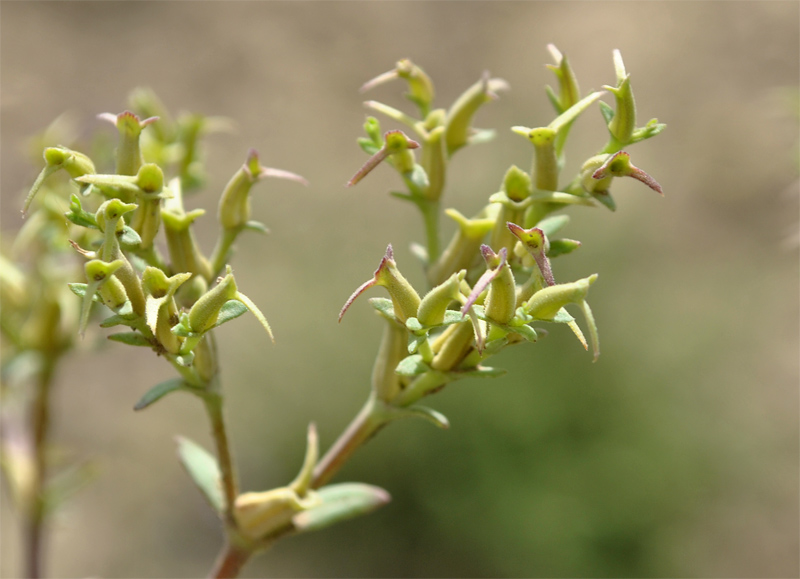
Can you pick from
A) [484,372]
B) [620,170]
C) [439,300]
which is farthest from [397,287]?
[620,170]

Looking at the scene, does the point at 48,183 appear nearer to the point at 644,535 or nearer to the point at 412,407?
the point at 412,407

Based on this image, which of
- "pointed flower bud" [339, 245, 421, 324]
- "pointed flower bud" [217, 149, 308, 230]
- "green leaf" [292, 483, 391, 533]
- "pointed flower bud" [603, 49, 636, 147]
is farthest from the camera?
"green leaf" [292, 483, 391, 533]

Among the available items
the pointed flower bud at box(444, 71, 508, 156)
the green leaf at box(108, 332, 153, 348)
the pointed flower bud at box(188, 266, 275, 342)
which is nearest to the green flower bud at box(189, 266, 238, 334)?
the pointed flower bud at box(188, 266, 275, 342)

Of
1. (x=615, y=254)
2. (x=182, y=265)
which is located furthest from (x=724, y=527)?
(x=182, y=265)

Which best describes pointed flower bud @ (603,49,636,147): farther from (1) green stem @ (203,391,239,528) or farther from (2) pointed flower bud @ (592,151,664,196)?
(1) green stem @ (203,391,239,528)

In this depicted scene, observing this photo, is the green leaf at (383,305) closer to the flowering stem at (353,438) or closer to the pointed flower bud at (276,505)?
the flowering stem at (353,438)

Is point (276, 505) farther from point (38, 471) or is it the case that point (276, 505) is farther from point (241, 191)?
point (38, 471)

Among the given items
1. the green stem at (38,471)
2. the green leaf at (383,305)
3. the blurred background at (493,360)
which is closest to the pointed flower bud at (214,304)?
the green leaf at (383,305)
